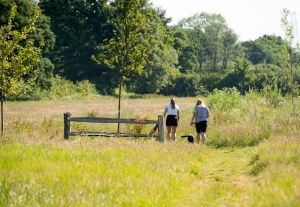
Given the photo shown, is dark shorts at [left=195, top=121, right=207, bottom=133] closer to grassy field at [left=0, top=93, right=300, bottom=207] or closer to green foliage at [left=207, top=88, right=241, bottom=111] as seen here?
grassy field at [left=0, top=93, right=300, bottom=207]

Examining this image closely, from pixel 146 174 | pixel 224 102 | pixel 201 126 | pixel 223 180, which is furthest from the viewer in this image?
pixel 224 102

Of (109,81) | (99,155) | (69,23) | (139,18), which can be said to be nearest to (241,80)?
(109,81)

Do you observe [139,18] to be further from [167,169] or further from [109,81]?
[109,81]

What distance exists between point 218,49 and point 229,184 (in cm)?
10078

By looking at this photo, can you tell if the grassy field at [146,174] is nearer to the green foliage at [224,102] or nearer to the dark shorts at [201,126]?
the dark shorts at [201,126]

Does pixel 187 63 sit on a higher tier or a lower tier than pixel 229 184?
higher

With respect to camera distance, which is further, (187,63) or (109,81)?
(187,63)

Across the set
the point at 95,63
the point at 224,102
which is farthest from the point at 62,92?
the point at 224,102

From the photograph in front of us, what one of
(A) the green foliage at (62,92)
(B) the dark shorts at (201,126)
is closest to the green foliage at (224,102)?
(B) the dark shorts at (201,126)

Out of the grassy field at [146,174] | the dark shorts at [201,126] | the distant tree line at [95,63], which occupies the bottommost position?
the grassy field at [146,174]

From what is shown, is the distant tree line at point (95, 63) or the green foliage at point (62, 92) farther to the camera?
the distant tree line at point (95, 63)

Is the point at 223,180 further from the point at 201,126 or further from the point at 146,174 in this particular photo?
the point at 201,126

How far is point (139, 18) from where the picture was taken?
19.3 metres

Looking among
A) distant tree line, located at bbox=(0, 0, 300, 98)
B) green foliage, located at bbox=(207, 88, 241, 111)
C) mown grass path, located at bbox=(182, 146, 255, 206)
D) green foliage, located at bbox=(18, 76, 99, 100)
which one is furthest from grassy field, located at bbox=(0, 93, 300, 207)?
distant tree line, located at bbox=(0, 0, 300, 98)
